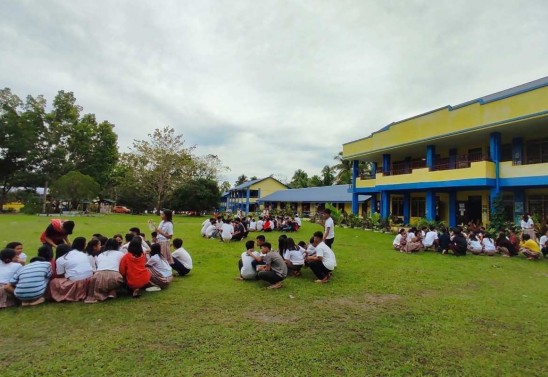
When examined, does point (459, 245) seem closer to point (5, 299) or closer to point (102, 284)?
point (102, 284)

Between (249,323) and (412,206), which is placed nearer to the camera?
(249,323)

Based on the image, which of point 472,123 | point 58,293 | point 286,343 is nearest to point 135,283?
point 58,293

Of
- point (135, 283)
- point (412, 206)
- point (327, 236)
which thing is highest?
point (412, 206)

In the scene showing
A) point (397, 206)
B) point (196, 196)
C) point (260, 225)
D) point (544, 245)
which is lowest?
point (544, 245)

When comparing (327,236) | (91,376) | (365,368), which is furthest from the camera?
(327,236)

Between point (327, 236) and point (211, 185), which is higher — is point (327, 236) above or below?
below

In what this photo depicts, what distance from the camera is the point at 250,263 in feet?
24.2

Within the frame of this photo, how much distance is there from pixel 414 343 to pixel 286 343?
1.70 metres

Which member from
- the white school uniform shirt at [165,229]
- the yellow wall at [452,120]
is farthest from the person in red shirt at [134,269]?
the yellow wall at [452,120]

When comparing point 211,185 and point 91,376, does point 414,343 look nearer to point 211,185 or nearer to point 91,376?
point 91,376

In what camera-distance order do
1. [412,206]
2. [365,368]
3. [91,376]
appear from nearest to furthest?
[91,376] < [365,368] < [412,206]

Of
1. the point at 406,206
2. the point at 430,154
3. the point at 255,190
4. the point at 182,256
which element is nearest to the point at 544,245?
the point at 430,154

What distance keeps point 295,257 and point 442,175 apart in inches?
609

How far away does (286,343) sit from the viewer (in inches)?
165
